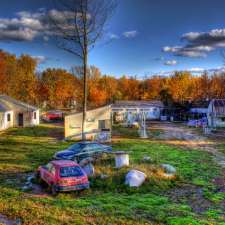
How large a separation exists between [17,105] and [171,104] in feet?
110

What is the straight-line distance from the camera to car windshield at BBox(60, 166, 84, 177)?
1497 cm

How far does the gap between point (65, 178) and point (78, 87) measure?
237 feet

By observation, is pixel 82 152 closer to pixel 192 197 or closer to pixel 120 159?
pixel 120 159

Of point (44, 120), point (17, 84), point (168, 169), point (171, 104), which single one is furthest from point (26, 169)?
point (17, 84)

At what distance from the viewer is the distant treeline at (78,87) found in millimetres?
74625

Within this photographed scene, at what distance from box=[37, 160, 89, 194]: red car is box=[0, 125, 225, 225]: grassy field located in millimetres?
364

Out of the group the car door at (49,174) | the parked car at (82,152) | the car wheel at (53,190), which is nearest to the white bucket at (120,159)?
the parked car at (82,152)

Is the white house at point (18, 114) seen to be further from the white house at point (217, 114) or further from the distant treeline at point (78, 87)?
the white house at point (217, 114)

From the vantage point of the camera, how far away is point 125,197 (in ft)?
47.9

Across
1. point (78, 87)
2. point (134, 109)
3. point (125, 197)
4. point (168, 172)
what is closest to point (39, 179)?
point (125, 197)

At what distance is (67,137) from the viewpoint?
1407 inches

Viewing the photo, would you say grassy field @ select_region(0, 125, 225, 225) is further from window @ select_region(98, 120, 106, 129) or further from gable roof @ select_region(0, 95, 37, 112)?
gable roof @ select_region(0, 95, 37, 112)

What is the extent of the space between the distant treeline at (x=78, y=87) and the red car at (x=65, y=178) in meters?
57.2

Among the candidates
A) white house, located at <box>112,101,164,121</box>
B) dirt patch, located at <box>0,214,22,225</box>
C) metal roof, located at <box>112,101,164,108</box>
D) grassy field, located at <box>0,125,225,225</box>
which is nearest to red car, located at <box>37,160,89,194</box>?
grassy field, located at <box>0,125,225,225</box>
